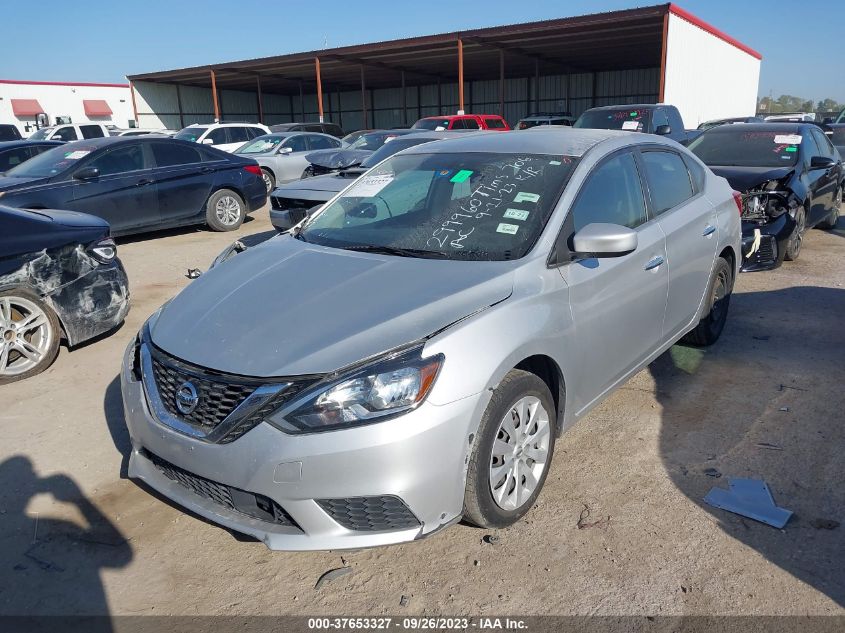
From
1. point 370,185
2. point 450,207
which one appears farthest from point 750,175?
point 450,207

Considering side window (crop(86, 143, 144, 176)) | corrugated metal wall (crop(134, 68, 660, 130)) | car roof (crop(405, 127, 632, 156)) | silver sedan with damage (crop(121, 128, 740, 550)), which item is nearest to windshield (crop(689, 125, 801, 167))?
car roof (crop(405, 127, 632, 156))

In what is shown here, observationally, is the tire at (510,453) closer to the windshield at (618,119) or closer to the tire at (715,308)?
the tire at (715,308)

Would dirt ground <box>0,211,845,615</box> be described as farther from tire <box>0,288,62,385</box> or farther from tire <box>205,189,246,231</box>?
tire <box>205,189,246,231</box>

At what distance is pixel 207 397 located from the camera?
2.62 meters

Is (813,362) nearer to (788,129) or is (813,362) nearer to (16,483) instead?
(788,129)

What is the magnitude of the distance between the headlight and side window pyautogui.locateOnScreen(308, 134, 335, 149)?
1423cm

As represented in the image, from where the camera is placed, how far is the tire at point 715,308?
486 cm

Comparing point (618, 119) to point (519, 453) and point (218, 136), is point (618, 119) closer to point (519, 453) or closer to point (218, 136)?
point (218, 136)

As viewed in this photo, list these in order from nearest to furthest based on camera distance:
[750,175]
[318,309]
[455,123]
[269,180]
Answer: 1. [318,309]
2. [750,175]
3. [269,180]
4. [455,123]

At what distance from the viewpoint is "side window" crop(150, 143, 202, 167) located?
988cm

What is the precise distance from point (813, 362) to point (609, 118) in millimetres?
9068

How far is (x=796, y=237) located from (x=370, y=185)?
6.00 metres

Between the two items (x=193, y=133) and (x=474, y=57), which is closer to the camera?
(x=193, y=133)

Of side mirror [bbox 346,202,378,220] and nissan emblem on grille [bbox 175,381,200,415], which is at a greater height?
Answer: side mirror [bbox 346,202,378,220]
